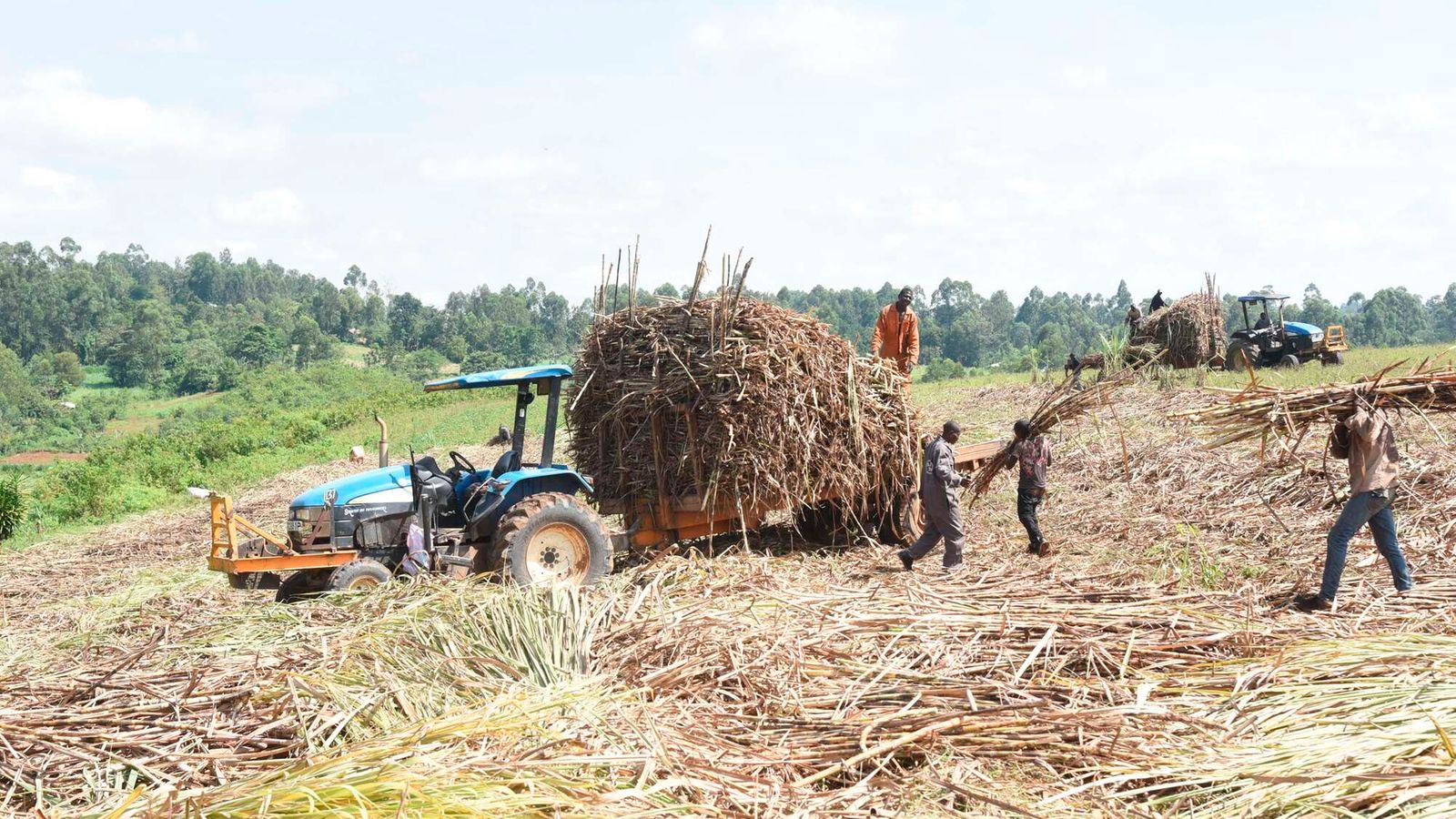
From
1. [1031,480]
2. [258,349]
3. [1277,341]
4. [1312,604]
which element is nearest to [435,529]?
[1031,480]

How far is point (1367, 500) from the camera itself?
23.2 feet

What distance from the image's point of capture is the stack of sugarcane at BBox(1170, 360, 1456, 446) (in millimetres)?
7137

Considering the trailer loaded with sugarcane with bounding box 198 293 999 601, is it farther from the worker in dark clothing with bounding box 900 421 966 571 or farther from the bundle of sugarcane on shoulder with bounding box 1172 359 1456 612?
the bundle of sugarcane on shoulder with bounding box 1172 359 1456 612

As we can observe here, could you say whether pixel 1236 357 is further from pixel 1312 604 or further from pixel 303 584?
pixel 303 584

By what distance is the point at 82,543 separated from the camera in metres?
15.4

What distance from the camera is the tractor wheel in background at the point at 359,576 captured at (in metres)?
7.40

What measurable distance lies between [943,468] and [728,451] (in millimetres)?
1789

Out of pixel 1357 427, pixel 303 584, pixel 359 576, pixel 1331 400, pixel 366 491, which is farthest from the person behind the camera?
pixel 366 491

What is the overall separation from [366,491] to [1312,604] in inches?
260

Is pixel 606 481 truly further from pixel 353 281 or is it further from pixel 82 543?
pixel 353 281

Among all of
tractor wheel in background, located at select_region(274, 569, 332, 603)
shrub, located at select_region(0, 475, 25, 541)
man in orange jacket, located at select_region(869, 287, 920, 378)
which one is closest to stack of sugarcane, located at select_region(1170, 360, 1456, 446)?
man in orange jacket, located at select_region(869, 287, 920, 378)

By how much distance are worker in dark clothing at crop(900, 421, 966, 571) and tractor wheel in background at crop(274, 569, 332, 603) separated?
452 cm

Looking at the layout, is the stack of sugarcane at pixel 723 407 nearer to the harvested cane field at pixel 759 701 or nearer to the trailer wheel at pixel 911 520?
the trailer wheel at pixel 911 520

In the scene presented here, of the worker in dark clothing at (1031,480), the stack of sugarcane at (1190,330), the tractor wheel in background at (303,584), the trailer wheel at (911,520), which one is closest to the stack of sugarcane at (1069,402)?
the worker in dark clothing at (1031,480)
